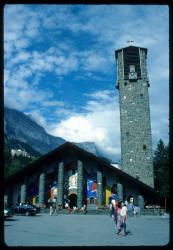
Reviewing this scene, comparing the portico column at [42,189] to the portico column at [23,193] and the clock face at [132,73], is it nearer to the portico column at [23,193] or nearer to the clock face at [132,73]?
the portico column at [23,193]

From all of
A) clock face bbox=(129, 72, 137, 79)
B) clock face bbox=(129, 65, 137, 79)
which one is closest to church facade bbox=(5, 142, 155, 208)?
clock face bbox=(129, 72, 137, 79)

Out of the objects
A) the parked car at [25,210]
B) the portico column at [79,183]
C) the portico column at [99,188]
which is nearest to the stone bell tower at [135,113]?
the portico column at [99,188]

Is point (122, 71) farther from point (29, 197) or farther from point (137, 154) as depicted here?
point (29, 197)

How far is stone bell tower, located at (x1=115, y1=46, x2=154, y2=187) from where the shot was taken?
45.3m

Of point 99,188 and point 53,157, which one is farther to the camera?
point 53,157

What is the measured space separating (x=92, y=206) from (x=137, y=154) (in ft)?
39.7

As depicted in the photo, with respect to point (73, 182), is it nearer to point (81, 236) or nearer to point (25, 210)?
point (25, 210)

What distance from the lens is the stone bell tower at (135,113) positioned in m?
45.3

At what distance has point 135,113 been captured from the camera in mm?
47938

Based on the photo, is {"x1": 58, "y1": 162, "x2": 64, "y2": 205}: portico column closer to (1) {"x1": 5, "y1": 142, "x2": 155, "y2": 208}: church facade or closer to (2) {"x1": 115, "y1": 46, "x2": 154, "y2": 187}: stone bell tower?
(1) {"x1": 5, "y1": 142, "x2": 155, "y2": 208}: church facade

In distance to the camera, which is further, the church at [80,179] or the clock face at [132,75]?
the clock face at [132,75]

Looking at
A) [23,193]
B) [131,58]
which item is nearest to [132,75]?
[131,58]

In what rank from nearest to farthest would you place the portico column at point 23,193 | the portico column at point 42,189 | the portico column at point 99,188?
the portico column at point 99,188
the portico column at point 42,189
the portico column at point 23,193

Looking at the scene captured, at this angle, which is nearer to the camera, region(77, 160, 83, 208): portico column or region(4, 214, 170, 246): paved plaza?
region(4, 214, 170, 246): paved plaza
